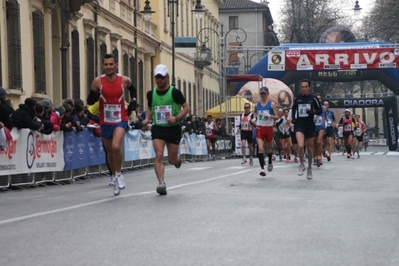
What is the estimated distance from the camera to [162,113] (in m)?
14.0

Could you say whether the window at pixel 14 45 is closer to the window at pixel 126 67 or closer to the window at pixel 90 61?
the window at pixel 90 61

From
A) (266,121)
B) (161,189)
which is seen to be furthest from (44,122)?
(161,189)

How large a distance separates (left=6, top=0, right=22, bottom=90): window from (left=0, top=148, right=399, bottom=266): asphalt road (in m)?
10.6

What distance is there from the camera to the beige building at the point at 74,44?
2547cm

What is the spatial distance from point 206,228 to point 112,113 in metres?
5.01

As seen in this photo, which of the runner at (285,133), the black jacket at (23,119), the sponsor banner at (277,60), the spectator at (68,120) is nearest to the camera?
the black jacket at (23,119)

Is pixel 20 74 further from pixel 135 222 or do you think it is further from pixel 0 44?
pixel 135 222

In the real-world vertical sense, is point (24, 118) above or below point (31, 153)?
above

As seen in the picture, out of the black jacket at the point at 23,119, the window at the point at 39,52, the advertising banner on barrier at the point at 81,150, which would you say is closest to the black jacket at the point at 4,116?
the black jacket at the point at 23,119

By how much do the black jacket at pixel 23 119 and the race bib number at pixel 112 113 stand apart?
458cm

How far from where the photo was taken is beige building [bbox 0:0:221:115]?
83.6ft

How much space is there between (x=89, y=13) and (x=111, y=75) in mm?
20848

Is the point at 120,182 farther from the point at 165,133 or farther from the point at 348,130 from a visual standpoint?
the point at 348,130

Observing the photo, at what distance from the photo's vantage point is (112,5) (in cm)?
3862
